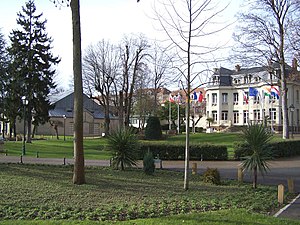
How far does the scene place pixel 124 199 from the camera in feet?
35.3

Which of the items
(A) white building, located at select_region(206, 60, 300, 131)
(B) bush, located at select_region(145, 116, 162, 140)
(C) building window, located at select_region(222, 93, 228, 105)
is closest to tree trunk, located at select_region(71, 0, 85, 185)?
(B) bush, located at select_region(145, 116, 162, 140)

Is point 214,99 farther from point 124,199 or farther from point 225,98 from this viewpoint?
point 124,199

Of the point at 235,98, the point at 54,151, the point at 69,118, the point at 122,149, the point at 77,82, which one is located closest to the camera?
the point at 77,82

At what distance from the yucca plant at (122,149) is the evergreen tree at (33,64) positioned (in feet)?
90.6

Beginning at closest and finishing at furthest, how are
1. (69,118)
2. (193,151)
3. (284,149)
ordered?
(193,151), (284,149), (69,118)

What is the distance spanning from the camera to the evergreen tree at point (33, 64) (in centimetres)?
4300

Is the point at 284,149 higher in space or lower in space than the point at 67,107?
lower

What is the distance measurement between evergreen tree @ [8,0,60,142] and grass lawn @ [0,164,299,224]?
2893 centimetres

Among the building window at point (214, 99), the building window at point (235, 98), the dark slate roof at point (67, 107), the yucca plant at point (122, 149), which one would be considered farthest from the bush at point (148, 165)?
the building window at point (214, 99)

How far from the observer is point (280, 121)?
61219 mm

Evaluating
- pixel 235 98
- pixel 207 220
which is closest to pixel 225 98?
pixel 235 98

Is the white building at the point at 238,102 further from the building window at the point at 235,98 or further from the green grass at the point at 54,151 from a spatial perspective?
the green grass at the point at 54,151

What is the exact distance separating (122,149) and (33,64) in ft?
99.2

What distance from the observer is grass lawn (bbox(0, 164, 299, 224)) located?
328 inches
